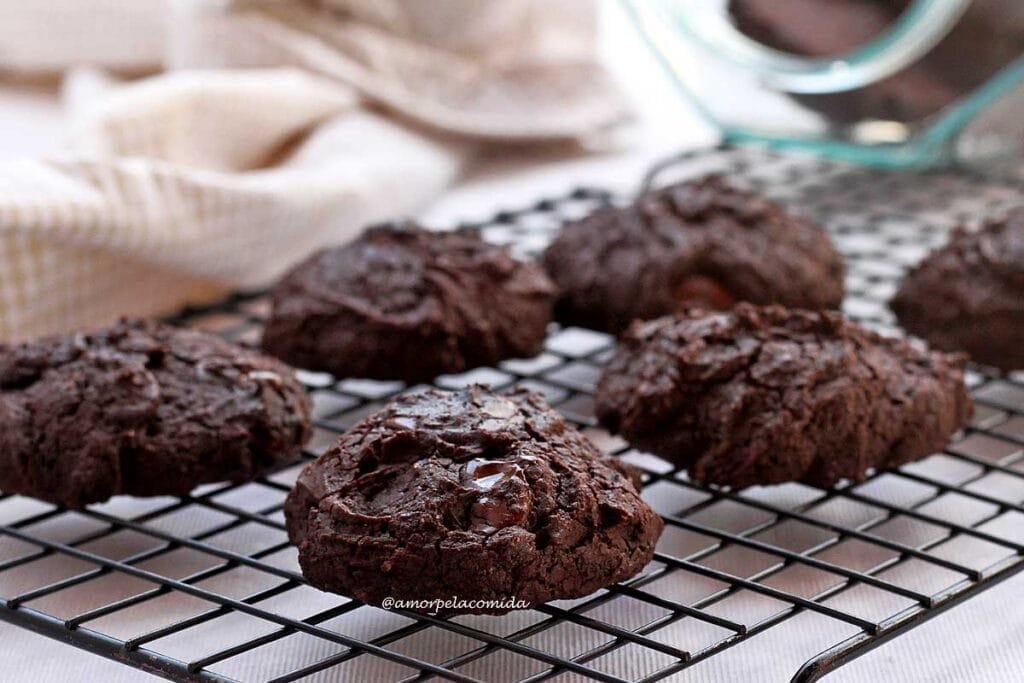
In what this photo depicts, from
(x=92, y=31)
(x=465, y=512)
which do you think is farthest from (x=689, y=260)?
(x=92, y=31)

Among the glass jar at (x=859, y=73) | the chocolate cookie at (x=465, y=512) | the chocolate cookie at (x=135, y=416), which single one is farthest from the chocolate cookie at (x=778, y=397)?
the glass jar at (x=859, y=73)

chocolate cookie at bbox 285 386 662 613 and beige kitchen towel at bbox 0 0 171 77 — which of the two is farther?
beige kitchen towel at bbox 0 0 171 77

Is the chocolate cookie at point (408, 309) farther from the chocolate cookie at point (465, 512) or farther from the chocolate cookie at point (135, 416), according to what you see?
the chocolate cookie at point (465, 512)

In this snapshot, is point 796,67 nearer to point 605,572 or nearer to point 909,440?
point 909,440

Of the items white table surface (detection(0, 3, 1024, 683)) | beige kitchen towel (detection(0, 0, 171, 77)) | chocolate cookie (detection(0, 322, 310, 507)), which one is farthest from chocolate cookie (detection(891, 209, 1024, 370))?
beige kitchen towel (detection(0, 0, 171, 77))

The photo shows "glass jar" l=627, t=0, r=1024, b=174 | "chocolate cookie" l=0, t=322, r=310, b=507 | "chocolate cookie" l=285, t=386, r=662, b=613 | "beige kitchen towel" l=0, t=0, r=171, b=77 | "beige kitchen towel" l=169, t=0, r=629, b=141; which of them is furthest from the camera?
"beige kitchen towel" l=0, t=0, r=171, b=77

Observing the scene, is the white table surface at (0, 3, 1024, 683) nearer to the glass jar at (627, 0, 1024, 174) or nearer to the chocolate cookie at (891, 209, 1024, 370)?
the glass jar at (627, 0, 1024, 174)
